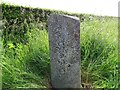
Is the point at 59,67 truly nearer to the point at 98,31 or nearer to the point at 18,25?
the point at 98,31

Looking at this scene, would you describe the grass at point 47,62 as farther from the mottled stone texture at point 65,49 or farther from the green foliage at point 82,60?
the mottled stone texture at point 65,49

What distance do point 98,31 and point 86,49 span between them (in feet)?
1.68

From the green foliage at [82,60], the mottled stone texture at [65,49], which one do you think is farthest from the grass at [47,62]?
the mottled stone texture at [65,49]

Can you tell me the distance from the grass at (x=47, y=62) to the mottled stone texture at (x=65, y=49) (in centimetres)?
26

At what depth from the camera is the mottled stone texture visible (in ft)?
13.1

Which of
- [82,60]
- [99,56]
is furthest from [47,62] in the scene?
[99,56]

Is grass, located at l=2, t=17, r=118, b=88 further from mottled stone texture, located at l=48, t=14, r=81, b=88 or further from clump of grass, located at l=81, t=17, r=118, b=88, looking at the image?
mottled stone texture, located at l=48, t=14, r=81, b=88

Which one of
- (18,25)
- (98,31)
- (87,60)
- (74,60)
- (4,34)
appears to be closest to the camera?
(74,60)

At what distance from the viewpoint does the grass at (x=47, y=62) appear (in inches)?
164

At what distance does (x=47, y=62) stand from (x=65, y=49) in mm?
569

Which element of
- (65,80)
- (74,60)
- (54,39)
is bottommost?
(65,80)

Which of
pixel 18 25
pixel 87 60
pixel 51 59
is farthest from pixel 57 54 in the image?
pixel 18 25

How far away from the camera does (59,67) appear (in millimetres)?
4090

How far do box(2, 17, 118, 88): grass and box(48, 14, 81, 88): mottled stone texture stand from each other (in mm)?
257
